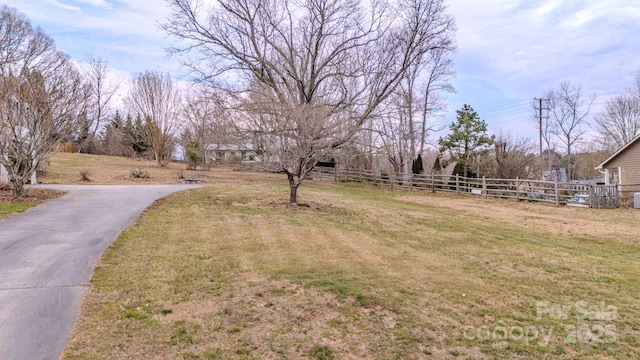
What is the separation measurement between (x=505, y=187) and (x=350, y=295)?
73.4 feet

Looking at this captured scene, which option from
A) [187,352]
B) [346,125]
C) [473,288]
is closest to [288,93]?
[346,125]

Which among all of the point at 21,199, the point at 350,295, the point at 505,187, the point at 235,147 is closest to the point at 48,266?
the point at 350,295

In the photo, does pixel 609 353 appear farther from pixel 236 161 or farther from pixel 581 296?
pixel 236 161

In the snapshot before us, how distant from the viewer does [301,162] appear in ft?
37.1

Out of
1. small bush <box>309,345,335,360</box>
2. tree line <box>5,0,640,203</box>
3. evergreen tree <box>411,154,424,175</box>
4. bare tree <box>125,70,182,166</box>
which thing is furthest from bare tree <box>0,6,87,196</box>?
evergreen tree <box>411,154,424,175</box>

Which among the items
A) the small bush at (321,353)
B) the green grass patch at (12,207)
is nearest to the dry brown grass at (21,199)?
the green grass patch at (12,207)

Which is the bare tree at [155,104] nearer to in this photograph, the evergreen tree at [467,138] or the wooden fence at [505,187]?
the wooden fence at [505,187]

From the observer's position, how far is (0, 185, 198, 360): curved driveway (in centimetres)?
315

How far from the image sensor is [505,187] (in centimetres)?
2338

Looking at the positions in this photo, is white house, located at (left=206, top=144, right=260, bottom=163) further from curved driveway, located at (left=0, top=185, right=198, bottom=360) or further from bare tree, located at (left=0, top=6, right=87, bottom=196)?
bare tree, located at (left=0, top=6, right=87, bottom=196)

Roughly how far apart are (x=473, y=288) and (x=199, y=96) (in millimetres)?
13970

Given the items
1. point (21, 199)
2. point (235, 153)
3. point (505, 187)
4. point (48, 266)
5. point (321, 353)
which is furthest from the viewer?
point (505, 187)

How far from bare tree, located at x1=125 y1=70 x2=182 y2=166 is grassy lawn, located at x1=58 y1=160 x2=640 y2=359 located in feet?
74.6

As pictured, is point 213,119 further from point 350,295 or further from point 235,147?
point 350,295
